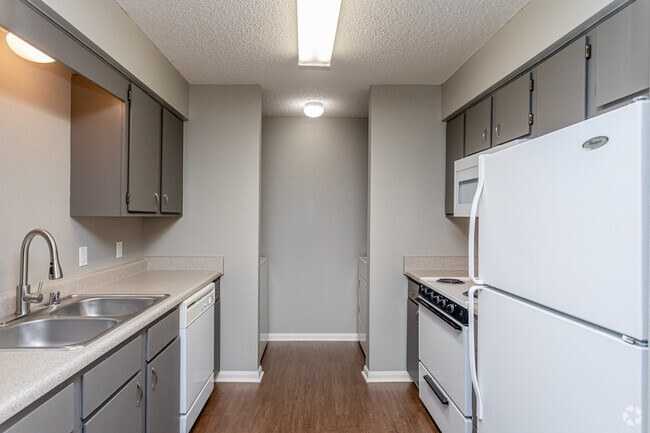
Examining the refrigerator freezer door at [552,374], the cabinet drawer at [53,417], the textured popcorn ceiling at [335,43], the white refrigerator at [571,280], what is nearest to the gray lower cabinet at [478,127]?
the textured popcorn ceiling at [335,43]

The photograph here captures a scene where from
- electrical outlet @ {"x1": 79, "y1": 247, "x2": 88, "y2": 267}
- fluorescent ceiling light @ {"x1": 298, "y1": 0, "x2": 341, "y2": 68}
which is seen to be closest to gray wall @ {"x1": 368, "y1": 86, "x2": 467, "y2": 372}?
fluorescent ceiling light @ {"x1": 298, "y1": 0, "x2": 341, "y2": 68}

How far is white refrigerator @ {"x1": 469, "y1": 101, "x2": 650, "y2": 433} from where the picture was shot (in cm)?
89

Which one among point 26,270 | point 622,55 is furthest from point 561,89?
point 26,270

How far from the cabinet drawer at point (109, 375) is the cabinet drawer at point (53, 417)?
0.23 ft

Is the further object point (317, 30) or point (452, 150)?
point (452, 150)

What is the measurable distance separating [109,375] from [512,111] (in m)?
2.35

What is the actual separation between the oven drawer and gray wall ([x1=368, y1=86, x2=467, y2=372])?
53 cm

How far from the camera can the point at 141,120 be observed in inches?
92.0

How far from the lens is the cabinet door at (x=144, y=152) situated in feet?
7.30

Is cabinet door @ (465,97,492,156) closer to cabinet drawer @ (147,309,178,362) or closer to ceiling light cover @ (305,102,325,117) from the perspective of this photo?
ceiling light cover @ (305,102,325,117)

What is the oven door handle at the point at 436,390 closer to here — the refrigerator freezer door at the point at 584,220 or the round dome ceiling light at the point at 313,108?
the refrigerator freezer door at the point at 584,220

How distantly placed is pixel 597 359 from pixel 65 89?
8.65ft

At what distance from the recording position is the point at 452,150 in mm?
3033

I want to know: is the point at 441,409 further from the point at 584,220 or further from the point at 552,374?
the point at 584,220
